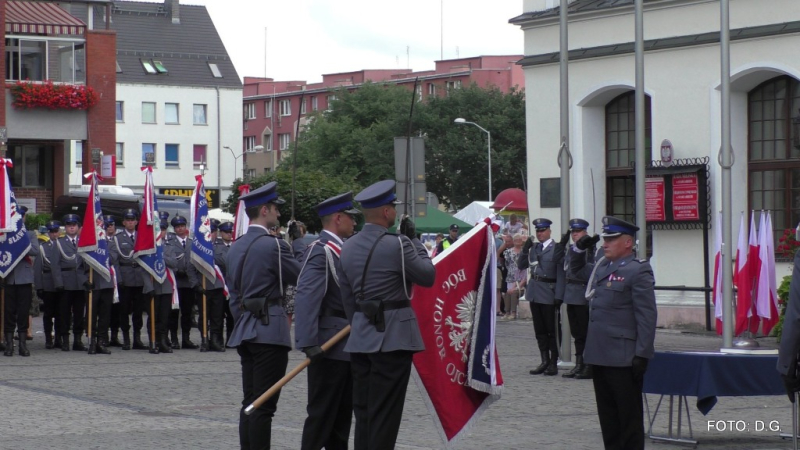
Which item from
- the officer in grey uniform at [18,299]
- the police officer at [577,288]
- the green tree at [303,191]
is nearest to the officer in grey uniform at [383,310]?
the police officer at [577,288]

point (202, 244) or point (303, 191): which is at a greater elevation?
point (303, 191)

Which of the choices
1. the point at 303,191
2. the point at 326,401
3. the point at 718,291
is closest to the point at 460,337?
the point at 326,401

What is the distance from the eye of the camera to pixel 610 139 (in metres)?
25.6

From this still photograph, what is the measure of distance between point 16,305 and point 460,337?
11.3 metres

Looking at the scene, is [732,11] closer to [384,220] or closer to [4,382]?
[4,382]

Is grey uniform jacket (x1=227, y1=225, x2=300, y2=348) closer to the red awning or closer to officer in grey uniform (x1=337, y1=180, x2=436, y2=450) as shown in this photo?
officer in grey uniform (x1=337, y1=180, x2=436, y2=450)

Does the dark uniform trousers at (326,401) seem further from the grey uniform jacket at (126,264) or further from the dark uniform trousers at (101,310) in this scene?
the grey uniform jacket at (126,264)

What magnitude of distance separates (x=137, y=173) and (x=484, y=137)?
2390cm

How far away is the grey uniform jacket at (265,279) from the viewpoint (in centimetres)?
912

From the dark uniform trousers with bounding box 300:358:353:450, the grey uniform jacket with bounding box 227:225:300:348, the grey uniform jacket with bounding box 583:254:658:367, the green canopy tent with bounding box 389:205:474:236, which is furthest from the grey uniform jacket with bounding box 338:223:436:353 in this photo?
the green canopy tent with bounding box 389:205:474:236

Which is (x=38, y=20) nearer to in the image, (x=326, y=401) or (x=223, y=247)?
(x=223, y=247)

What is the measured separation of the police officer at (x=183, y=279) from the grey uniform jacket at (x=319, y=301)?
11567 millimetres

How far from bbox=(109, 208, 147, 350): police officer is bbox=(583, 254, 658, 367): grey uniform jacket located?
38.5ft

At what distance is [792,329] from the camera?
320 inches
